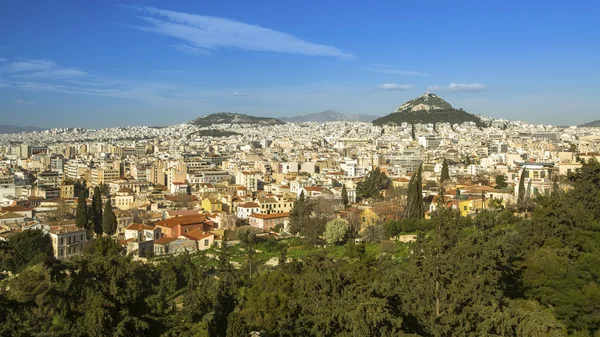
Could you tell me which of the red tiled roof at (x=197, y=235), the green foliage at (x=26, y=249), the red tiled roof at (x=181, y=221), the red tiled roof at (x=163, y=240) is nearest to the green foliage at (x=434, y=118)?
the red tiled roof at (x=181, y=221)

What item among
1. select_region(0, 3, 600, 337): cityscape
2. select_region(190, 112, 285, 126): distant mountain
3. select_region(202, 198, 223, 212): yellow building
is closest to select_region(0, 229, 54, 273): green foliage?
select_region(0, 3, 600, 337): cityscape

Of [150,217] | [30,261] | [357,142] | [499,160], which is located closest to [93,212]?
[150,217]

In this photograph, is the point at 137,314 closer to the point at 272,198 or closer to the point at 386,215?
the point at 386,215

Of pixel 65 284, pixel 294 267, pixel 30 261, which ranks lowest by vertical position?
pixel 30 261

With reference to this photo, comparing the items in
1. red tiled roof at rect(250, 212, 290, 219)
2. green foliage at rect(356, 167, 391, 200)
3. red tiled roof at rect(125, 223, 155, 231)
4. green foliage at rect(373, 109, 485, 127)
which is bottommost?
red tiled roof at rect(125, 223, 155, 231)

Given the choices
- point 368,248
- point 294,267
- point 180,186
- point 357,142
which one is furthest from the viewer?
point 357,142

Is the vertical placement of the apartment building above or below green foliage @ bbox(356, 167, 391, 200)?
→ below

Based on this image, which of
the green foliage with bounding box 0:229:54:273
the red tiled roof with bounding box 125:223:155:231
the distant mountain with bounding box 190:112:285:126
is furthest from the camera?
the distant mountain with bounding box 190:112:285:126

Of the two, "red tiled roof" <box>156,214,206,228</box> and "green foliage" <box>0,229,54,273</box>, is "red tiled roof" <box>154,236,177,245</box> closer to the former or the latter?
"red tiled roof" <box>156,214,206,228</box>
